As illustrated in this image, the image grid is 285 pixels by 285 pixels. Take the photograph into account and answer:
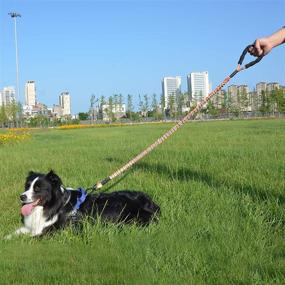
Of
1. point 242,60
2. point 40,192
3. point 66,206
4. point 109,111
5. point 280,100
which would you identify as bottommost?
point 66,206

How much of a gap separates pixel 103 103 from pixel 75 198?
270 ft

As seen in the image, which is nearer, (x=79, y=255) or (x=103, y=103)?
(x=79, y=255)

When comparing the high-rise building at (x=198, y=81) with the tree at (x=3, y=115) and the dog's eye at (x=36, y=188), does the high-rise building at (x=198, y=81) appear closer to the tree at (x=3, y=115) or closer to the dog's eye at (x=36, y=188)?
the tree at (x=3, y=115)

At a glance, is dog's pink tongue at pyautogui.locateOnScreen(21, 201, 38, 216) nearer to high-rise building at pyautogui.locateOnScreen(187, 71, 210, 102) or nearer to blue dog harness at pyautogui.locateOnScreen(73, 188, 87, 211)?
blue dog harness at pyautogui.locateOnScreen(73, 188, 87, 211)

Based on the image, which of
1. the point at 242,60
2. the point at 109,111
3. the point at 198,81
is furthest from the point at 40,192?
the point at 198,81

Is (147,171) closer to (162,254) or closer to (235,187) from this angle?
(235,187)

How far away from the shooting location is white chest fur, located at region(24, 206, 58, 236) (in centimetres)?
541

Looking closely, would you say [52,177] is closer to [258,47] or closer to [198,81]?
[258,47]

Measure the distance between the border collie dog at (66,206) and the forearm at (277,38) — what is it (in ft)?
8.25

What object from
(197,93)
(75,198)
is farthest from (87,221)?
(197,93)

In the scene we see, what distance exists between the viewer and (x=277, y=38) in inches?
172

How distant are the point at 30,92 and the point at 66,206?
153109 mm

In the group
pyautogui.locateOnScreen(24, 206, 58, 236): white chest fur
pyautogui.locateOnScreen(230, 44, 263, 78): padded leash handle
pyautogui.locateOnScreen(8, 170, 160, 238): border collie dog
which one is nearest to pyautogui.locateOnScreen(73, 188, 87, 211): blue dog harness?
pyautogui.locateOnScreen(8, 170, 160, 238): border collie dog

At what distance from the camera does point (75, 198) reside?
5.79 metres
